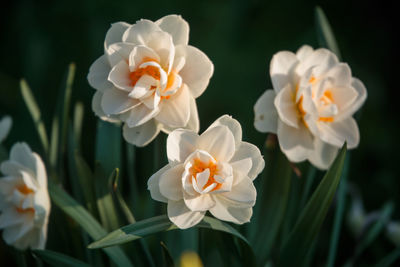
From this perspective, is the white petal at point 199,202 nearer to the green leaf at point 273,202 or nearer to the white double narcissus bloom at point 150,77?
the white double narcissus bloom at point 150,77

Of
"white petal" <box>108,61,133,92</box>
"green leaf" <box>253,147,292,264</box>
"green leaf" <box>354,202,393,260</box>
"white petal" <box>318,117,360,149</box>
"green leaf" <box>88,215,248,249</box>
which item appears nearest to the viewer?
"green leaf" <box>88,215,248,249</box>

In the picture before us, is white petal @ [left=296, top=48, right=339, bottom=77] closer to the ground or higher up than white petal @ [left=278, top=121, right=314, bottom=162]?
higher up

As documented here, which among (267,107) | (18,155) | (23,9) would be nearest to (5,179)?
(18,155)

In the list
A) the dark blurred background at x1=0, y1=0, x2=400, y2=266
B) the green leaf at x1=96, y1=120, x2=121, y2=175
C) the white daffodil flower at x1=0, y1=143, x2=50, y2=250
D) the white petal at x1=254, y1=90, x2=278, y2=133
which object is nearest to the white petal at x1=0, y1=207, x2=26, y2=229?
the white daffodil flower at x1=0, y1=143, x2=50, y2=250

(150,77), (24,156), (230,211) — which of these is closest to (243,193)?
(230,211)

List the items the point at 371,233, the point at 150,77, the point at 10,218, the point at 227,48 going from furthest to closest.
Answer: the point at 227,48, the point at 371,233, the point at 10,218, the point at 150,77

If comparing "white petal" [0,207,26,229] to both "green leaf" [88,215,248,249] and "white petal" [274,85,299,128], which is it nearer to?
"green leaf" [88,215,248,249]

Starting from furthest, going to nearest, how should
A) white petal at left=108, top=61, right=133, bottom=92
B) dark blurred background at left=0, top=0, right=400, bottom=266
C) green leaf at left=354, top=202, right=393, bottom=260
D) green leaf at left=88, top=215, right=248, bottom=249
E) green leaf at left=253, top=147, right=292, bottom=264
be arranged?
dark blurred background at left=0, top=0, right=400, bottom=266
green leaf at left=354, top=202, right=393, bottom=260
green leaf at left=253, top=147, right=292, bottom=264
white petal at left=108, top=61, right=133, bottom=92
green leaf at left=88, top=215, right=248, bottom=249

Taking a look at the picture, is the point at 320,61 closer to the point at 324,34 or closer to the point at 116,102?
the point at 324,34
